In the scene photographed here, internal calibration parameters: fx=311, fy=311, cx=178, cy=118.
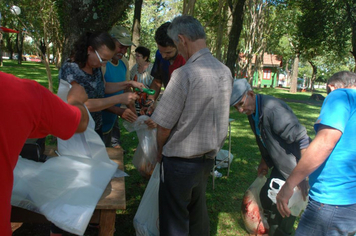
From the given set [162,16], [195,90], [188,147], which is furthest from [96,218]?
[162,16]

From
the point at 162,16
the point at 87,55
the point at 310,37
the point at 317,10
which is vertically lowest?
the point at 87,55

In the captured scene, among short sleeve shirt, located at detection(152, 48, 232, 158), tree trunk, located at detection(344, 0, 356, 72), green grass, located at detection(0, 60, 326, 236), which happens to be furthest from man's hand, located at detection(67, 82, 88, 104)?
tree trunk, located at detection(344, 0, 356, 72)

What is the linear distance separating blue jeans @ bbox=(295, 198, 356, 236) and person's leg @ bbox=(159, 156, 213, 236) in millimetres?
779

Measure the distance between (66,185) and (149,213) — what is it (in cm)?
105

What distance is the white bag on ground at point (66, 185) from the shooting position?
1682 mm

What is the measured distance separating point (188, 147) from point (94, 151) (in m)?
0.64

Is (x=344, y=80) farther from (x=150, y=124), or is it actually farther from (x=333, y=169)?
(x=150, y=124)

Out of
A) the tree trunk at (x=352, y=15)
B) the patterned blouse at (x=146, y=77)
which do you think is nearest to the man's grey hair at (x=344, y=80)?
the patterned blouse at (x=146, y=77)

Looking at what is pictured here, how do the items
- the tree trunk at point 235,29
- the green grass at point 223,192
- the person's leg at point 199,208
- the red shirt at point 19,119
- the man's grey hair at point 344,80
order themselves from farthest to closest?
the tree trunk at point 235,29 → the green grass at point 223,192 → the person's leg at point 199,208 → the man's grey hair at point 344,80 → the red shirt at point 19,119

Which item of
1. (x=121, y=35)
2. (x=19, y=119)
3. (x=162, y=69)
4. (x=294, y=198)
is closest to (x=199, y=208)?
(x=294, y=198)

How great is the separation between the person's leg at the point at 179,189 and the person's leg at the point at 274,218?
841 millimetres

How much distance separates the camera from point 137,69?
5.66 metres

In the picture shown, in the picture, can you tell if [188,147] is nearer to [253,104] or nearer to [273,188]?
[253,104]

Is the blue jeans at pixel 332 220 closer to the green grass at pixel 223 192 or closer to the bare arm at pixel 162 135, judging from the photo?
the bare arm at pixel 162 135
